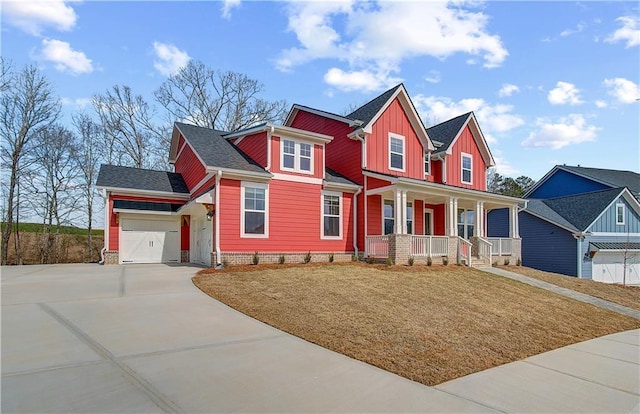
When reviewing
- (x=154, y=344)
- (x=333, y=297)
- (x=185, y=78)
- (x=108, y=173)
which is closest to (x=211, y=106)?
(x=185, y=78)

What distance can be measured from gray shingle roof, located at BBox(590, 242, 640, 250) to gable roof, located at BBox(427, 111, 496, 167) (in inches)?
319

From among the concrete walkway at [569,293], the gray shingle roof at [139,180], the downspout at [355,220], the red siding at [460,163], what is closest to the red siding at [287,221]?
the downspout at [355,220]

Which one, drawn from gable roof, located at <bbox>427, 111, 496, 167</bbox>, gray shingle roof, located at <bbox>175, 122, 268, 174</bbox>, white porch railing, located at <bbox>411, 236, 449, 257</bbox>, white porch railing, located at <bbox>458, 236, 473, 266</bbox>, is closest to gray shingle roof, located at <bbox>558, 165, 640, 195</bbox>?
gable roof, located at <bbox>427, 111, 496, 167</bbox>

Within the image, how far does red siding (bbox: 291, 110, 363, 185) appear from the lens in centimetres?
1880

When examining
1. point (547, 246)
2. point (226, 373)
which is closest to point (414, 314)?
point (226, 373)

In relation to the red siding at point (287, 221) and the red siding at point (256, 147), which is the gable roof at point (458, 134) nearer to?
the red siding at point (287, 221)

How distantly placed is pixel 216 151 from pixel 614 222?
24927 mm

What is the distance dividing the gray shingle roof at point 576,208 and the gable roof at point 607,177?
5.08m

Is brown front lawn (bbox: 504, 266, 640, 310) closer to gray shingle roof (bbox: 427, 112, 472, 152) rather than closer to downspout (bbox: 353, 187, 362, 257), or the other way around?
downspout (bbox: 353, 187, 362, 257)

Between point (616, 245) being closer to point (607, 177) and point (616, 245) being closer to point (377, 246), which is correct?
point (607, 177)

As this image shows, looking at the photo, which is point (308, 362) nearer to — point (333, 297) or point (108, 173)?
point (333, 297)

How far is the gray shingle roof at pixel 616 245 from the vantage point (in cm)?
2395

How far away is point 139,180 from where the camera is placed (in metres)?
18.0

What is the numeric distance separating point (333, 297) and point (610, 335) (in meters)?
6.14
